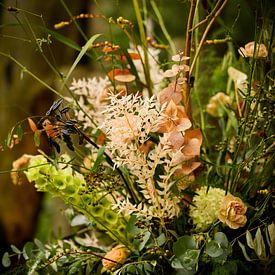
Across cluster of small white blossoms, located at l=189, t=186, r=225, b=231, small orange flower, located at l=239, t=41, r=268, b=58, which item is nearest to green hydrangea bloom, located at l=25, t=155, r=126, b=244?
cluster of small white blossoms, located at l=189, t=186, r=225, b=231

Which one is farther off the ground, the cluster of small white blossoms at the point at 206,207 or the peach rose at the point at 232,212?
the peach rose at the point at 232,212

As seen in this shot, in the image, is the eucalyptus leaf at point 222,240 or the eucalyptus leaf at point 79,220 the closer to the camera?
the eucalyptus leaf at point 222,240

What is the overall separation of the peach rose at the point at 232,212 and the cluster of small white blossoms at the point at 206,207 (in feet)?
0.16

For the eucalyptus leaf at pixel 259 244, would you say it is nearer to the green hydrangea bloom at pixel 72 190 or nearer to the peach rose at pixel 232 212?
the peach rose at pixel 232 212

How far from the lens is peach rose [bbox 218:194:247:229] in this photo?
68 cm

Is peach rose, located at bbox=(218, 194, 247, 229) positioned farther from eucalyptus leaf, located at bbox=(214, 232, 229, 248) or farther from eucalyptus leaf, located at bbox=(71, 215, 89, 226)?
eucalyptus leaf, located at bbox=(71, 215, 89, 226)

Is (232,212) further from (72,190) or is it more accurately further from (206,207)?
(72,190)

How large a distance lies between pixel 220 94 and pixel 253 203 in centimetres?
25

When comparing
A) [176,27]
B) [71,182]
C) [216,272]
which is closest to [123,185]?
[71,182]

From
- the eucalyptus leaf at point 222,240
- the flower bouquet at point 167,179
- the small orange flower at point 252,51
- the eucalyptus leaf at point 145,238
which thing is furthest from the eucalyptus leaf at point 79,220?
the small orange flower at point 252,51

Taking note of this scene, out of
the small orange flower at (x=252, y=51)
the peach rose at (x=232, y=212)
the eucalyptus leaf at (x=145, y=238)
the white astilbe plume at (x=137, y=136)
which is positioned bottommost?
the eucalyptus leaf at (x=145, y=238)

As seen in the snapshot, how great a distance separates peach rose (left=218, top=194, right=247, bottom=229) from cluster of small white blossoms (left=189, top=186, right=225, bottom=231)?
1.9 inches

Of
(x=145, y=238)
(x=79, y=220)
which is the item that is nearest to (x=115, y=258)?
(x=145, y=238)

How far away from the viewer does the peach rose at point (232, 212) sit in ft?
2.23
